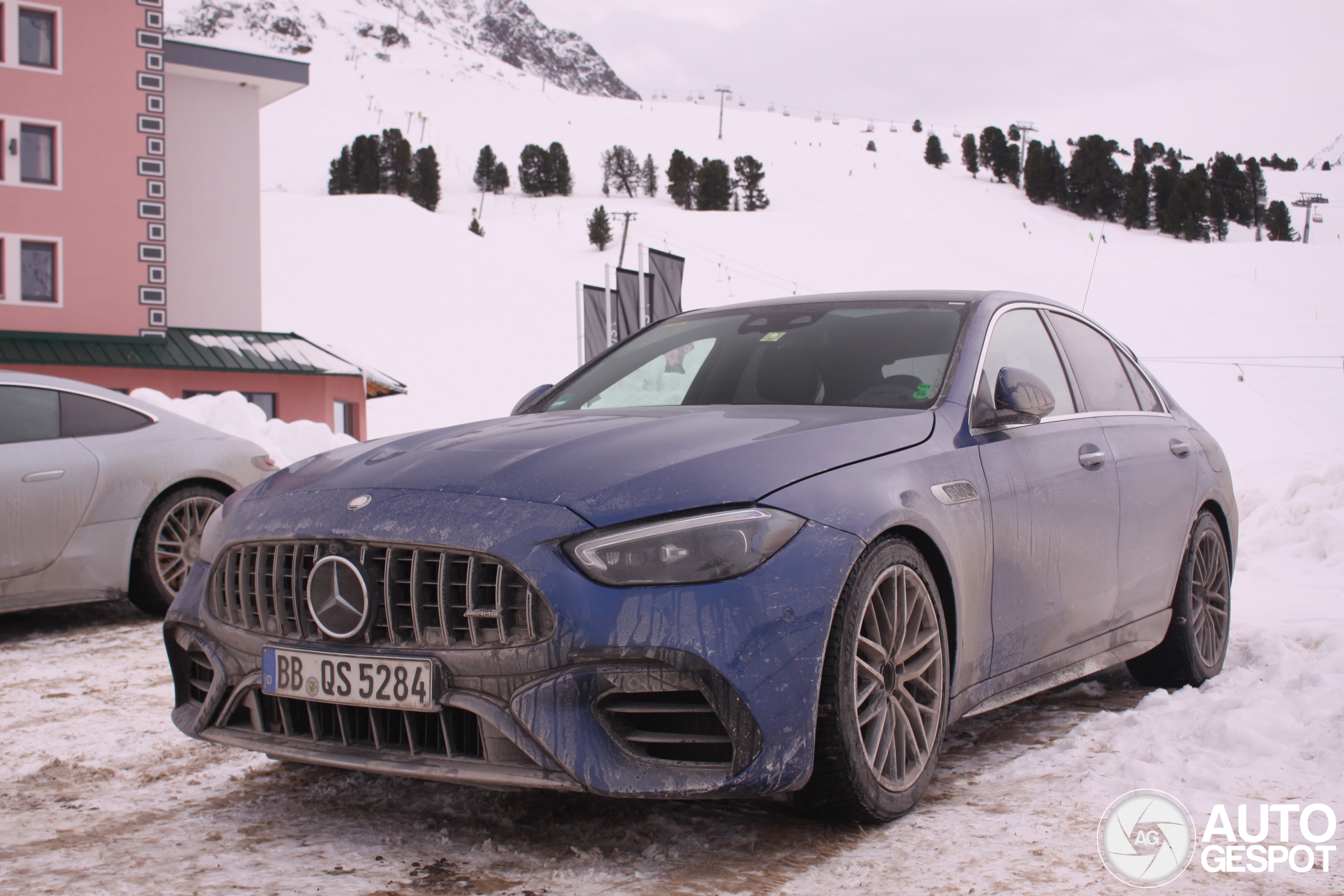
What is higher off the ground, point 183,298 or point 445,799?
point 183,298

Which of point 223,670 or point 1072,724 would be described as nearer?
point 223,670

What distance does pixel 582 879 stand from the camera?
108 inches

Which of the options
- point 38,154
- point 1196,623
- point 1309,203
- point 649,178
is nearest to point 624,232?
point 38,154

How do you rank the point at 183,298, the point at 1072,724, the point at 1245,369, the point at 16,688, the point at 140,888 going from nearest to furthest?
the point at 140,888, the point at 1072,724, the point at 16,688, the point at 183,298, the point at 1245,369

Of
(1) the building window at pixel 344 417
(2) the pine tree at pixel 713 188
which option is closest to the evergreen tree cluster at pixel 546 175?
(2) the pine tree at pixel 713 188

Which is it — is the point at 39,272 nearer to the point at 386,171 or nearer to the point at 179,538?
the point at 179,538

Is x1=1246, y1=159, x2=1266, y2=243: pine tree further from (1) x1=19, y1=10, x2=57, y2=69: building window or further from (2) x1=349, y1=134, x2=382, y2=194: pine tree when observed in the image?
(1) x1=19, y1=10, x2=57, y2=69: building window

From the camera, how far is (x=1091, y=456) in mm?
4203

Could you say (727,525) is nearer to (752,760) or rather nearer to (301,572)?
(752,760)

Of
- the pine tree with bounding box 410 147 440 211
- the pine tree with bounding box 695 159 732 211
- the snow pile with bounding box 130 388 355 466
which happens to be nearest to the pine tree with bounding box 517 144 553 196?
the pine tree with bounding box 410 147 440 211

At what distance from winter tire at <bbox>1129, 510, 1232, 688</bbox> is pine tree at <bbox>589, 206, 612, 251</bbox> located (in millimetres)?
60342

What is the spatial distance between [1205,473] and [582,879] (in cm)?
356

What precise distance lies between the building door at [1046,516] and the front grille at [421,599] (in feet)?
5.04

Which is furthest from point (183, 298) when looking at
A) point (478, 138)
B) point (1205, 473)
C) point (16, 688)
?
point (478, 138)
